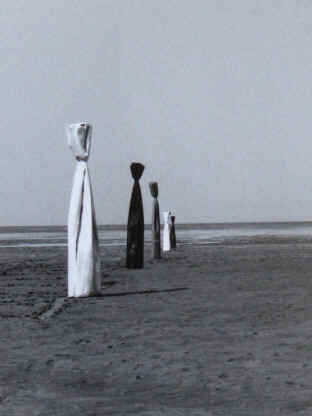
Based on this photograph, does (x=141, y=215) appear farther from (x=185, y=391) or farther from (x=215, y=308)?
(x=185, y=391)

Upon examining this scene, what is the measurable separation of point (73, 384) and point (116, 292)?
7143 millimetres

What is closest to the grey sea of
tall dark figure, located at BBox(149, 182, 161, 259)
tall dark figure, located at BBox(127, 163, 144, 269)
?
tall dark figure, located at BBox(149, 182, 161, 259)

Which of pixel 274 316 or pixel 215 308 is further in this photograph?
pixel 215 308

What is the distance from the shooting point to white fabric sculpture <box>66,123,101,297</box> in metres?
11.2

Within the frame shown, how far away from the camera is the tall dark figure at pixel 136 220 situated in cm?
1720

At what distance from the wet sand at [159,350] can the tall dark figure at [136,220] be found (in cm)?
390

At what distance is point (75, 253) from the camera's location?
11234 mm

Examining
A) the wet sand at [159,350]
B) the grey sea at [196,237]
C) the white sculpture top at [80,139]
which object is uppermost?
the white sculpture top at [80,139]

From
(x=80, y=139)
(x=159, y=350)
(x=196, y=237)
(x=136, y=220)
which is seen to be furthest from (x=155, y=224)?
(x=196, y=237)

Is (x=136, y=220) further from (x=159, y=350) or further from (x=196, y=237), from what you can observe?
(x=196, y=237)

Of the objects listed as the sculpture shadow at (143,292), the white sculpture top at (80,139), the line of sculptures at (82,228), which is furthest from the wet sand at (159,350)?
the white sculpture top at (80,139)

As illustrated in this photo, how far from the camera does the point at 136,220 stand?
1728cm

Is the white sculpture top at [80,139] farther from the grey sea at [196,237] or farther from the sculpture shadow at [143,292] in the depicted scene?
the grey sea at [196,237]

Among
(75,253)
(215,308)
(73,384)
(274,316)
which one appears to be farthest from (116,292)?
(73,384)
